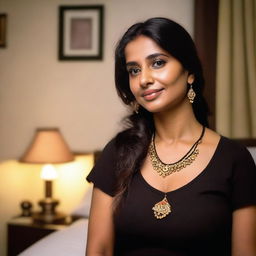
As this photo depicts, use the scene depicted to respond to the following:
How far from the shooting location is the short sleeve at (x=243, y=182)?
126 centimetres

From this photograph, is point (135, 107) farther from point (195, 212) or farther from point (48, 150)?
point (48, 150)

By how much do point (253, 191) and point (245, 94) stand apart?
4.95ft

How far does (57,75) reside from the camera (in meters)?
3.14

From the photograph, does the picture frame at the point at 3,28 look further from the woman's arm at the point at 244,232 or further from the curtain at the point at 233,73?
the woman's arm at the point at 244,232

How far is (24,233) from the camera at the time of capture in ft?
9.18

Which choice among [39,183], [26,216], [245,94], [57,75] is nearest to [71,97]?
[57,75]

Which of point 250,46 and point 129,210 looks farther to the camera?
point 250,46

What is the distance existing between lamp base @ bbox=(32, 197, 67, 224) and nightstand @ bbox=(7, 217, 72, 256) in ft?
0.15

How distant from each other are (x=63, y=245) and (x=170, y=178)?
0.77m

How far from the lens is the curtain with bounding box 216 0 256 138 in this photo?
8.70 feet

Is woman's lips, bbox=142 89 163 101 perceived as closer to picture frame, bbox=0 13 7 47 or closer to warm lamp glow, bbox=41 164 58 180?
warm lamp glow, bbox=41 164 58 180

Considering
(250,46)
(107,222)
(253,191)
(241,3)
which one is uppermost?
(241,3)

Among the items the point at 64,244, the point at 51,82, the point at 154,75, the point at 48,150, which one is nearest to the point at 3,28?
the point at 51,82

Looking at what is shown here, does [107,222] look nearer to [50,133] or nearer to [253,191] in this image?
[253,191]
